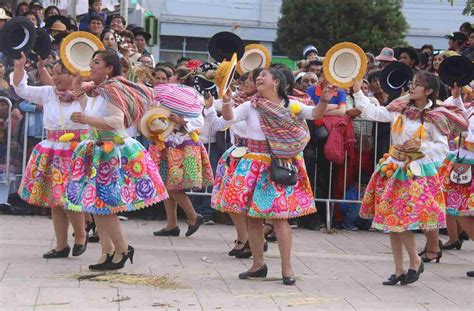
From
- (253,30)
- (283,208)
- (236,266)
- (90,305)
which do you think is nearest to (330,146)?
(236,266)

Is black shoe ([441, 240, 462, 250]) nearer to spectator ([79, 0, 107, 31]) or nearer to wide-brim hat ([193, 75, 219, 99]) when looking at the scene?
wide-brim hat ([193, 75, 219, 99])

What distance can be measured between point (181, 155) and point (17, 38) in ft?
8.86

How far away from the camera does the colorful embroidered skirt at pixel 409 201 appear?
332 inches

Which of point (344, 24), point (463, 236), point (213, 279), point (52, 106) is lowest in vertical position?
point (213, 279)

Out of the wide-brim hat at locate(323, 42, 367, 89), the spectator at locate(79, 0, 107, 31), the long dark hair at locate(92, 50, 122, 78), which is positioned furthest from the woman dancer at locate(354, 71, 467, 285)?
the spectator at locate(79, 0, 107, 31)

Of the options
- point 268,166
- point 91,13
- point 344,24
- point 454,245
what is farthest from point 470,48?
point 344,24

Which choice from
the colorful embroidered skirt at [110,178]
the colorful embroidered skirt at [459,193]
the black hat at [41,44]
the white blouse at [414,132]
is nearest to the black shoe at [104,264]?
the colorful embroidered skirt at [110,178]

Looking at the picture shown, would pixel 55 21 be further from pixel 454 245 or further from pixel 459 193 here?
pixel 459 193

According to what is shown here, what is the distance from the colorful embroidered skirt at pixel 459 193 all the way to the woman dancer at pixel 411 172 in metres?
0.90

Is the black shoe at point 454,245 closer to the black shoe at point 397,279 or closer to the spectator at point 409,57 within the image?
the black shoe at point 397,279

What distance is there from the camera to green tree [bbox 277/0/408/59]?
105ft

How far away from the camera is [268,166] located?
326 inches

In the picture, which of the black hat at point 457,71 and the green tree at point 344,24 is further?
the green tree at point 344,24

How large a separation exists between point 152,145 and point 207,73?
1.03 m
